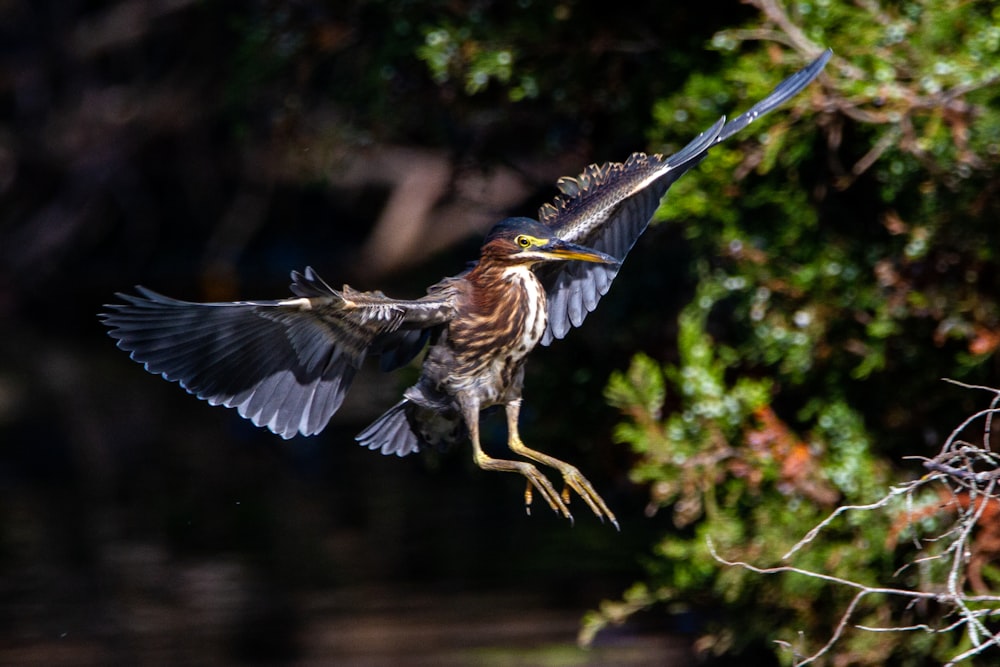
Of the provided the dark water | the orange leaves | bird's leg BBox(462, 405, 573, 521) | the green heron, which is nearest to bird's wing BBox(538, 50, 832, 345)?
the green heron

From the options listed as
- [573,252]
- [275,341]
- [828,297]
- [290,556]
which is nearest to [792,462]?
[828,297]

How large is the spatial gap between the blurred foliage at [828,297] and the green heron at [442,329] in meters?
0.65

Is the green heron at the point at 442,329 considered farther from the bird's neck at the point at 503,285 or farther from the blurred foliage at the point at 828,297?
the blurred foliage at the point at 828,297

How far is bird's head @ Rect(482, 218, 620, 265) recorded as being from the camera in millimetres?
3914

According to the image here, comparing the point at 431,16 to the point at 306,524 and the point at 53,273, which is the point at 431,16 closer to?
the point at 306,524

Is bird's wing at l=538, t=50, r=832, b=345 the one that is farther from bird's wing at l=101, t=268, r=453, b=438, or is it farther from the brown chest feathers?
bird's wing at l=101, t=268, r=453, b=438

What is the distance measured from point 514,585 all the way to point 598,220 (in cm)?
299

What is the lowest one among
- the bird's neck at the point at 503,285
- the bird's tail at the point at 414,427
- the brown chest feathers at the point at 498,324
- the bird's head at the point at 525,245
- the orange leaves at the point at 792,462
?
the orange leaves at the point at 792,462

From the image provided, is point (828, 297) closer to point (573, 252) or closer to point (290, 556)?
point (573, 252)

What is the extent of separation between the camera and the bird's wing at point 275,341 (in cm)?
364

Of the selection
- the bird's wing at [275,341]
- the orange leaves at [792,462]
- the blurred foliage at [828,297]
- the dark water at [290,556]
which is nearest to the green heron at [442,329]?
the bird's wing at [275,341]

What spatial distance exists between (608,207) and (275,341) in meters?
1.02

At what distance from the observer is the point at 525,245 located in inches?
158

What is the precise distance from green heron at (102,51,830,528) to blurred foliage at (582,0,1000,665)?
65cm
